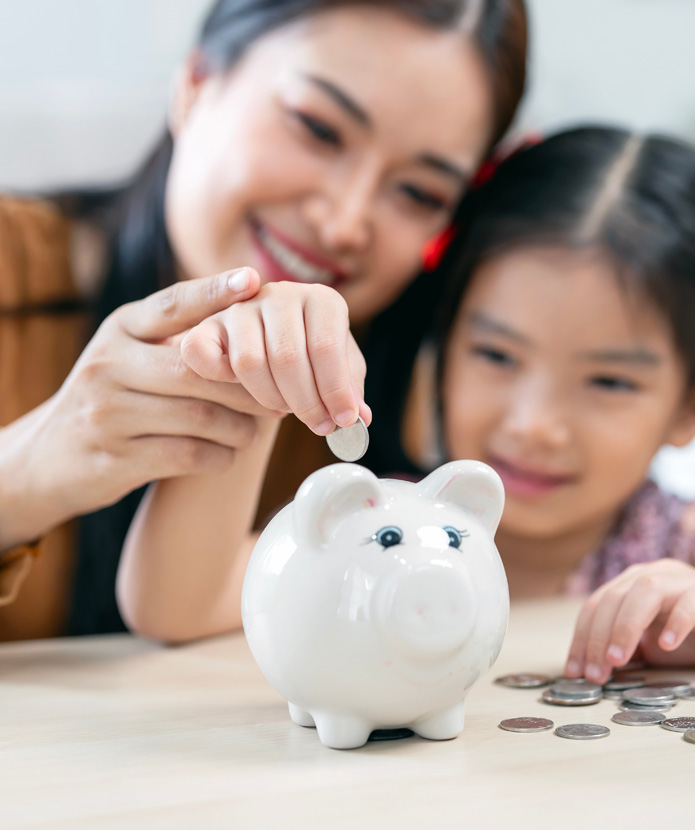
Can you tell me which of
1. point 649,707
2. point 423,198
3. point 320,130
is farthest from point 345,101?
point 649,707

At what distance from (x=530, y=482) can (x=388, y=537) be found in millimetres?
703

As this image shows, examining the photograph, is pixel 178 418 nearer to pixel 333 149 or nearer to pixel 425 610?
pixel 425 610

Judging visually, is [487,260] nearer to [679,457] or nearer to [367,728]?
[367,728]

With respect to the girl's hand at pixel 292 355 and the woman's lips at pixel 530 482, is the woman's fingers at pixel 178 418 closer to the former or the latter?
the girl's hand at pixel 292 355

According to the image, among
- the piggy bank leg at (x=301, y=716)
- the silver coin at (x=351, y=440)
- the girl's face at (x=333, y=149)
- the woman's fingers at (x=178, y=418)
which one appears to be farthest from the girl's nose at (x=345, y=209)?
the piggy bank leg at (x=301, y=716)

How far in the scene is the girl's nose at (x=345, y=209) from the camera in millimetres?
1027

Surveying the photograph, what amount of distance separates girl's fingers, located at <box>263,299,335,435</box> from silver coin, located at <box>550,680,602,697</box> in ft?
0.83

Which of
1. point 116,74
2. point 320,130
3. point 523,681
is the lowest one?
point 523,681

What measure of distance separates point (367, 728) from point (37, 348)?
87cm

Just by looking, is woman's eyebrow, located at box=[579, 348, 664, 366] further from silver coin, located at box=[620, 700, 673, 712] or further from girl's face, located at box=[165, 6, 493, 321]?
silver coin, located at box=[620, 700, 673, 712]

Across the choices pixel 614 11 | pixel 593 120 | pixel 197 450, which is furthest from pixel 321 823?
pixel 614 11

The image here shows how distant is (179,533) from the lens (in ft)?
2.57

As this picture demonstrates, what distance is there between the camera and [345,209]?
40.6 inches

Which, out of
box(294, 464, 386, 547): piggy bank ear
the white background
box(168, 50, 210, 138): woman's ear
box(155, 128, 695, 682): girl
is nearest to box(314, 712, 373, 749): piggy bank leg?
box(294, 464, 386, 547): piggy bank ear
